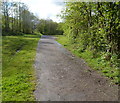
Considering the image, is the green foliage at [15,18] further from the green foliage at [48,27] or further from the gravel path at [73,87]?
the gravel path at [73,87]

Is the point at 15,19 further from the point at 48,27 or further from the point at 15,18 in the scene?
the point at 48,27

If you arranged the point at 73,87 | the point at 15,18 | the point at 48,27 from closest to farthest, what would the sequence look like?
the point at 73,87 < the point at 15,18 < the point at 48,27

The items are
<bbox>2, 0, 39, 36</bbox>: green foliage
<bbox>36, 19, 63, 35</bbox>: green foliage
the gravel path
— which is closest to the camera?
the gravel path

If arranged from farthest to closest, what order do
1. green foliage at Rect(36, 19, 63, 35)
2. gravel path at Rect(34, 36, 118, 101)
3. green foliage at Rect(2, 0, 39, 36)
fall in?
1. green foliage at Rect(36, 19, 63, 35)
2. green foliage at Rect(2, 0, 39, 36)
3. gravel path at Rect(34, 36, 118, 101)

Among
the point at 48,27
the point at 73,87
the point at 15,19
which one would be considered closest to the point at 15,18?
the point at 15,19

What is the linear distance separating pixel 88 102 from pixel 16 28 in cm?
3476

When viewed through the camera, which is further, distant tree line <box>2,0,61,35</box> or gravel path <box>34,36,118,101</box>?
distant tree line <box>2,0,61,35</box>

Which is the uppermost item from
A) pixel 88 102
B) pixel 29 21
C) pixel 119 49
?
pixel 29 21

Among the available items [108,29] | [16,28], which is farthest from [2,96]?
[16,28]

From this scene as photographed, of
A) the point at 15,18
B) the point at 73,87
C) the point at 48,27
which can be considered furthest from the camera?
the point at 48,27

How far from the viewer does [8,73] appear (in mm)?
5238

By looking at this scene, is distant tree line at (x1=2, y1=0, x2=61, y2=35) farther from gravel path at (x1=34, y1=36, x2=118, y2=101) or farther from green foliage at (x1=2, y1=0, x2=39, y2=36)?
gravel path at (x1=34, y1=36, x2=118, y2=101)

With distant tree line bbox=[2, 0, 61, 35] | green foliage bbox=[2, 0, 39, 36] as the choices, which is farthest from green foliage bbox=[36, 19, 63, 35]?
green foliage bbox=[2, 0, 39, 36]

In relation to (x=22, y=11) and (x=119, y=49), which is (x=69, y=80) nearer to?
(x=119, y=49)
